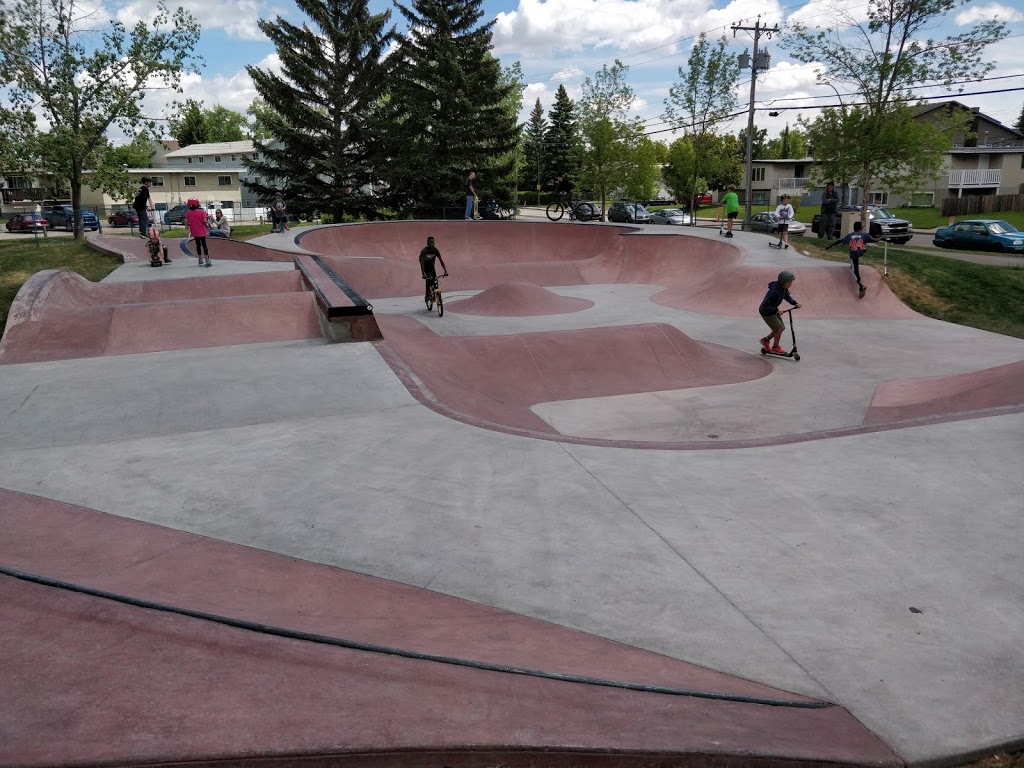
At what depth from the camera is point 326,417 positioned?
694 centimetres

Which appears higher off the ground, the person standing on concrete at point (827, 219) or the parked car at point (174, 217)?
the parked car at point (174, 217)

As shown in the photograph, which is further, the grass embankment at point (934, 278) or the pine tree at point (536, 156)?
the pine tree at point (536, 156)

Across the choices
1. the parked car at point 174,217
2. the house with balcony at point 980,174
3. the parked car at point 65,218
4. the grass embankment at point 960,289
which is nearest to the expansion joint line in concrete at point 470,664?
the grass embankment at point 960,289

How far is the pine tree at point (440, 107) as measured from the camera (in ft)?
127

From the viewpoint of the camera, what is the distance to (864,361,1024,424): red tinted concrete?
25.8 feet

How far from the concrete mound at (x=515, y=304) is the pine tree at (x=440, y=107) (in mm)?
22505

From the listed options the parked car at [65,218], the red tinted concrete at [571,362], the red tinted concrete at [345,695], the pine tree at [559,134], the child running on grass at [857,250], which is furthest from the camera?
the pine tree at [559,134]

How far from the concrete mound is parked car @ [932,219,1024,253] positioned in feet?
60.1

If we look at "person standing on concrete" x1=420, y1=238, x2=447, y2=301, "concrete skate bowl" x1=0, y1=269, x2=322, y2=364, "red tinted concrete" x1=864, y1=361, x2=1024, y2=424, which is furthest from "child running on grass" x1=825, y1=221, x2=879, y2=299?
"concrete skate bowl" x1=0, y1=269, x2=322, y2=364

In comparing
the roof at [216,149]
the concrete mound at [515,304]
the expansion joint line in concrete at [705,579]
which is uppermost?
the roof at [216,149]

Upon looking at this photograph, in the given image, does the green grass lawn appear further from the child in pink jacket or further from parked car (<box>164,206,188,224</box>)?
parked car (<box>164,206,188,224</box>)

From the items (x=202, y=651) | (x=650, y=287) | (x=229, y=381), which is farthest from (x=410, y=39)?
(x=202, y=651)

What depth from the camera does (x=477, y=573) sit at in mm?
4105

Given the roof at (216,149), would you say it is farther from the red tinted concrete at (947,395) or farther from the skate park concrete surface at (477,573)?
the red tinted concrete at (947,395)
